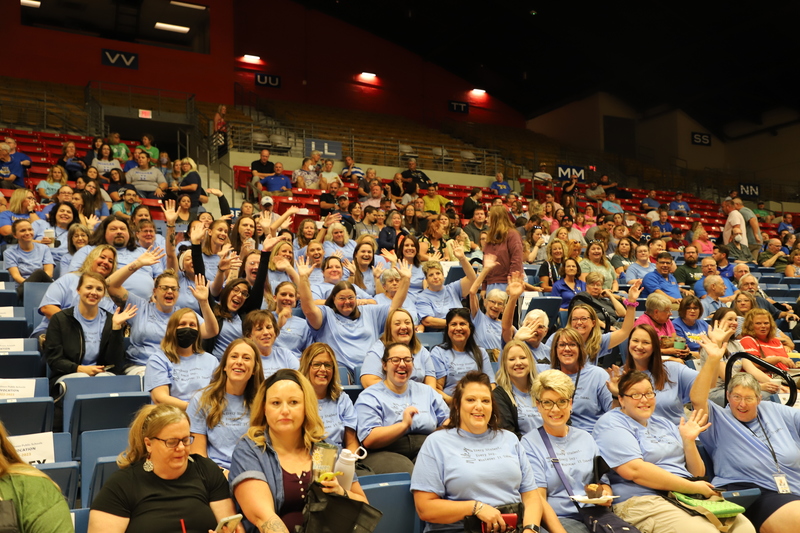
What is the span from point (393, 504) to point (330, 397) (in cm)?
74

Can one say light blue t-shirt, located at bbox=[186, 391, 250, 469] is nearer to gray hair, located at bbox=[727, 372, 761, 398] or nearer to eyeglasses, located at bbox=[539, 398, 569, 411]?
eyeglasses, located at bbox=[539, 398, 569, 411]

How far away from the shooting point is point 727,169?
1917 centimetres

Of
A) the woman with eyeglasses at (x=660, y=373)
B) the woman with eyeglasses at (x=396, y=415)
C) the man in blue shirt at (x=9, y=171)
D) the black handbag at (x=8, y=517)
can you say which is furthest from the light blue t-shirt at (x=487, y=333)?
the man in blue shirt at (x=9, y=171)

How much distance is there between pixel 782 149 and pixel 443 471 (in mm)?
18348

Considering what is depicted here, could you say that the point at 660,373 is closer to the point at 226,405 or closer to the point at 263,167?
the point at 226,405

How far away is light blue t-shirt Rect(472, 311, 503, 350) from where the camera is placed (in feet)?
15.6

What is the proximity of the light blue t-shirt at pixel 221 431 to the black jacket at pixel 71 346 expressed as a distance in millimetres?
1138

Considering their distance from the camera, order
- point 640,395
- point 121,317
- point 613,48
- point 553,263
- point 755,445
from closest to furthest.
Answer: point 640,395
point 755,445
point 121,317
point 553,263
point 613,48

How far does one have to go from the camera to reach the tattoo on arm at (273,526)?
236 centimetres

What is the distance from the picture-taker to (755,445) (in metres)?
3.44

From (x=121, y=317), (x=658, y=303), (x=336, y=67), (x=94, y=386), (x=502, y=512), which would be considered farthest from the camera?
(x=336, y=67)

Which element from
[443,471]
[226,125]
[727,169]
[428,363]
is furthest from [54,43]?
[727,169]

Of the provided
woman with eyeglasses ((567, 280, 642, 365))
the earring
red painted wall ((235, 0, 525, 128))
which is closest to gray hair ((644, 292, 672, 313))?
woman with eyeglasses ((567, 280, 642, 365))

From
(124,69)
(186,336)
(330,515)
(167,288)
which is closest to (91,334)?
(167,288)
